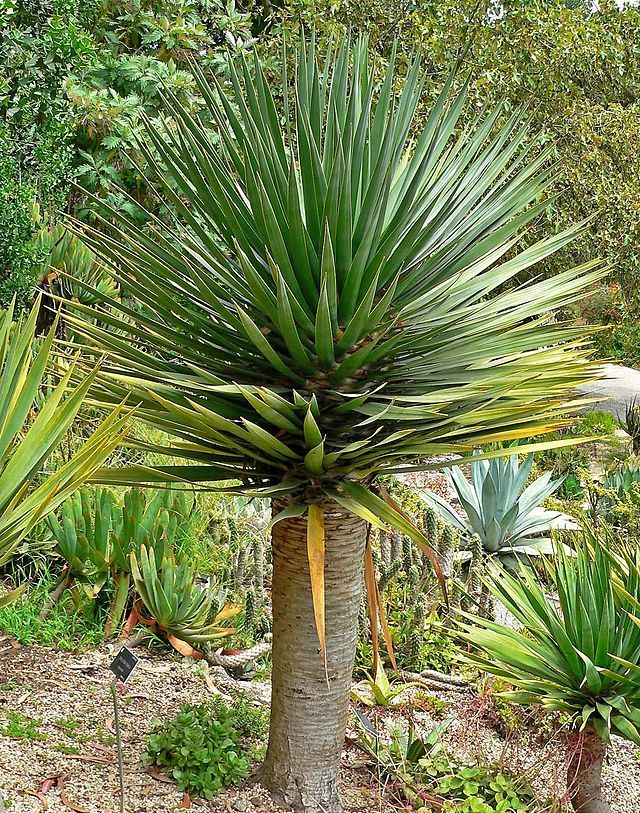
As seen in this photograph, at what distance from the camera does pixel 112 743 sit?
9.90 feet

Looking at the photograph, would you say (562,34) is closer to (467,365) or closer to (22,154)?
(22,154)

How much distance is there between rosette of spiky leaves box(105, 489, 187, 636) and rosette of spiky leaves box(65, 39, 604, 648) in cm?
150

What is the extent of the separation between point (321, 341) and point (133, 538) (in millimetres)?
2112

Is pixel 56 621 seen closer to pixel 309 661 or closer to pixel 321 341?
pixel 309 661

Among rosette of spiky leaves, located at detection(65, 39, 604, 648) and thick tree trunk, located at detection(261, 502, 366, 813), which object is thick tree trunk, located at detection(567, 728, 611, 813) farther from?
rosette of spiky leaves, located at detection(65, 39, 604, 648)

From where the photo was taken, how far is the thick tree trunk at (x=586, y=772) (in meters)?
2.96

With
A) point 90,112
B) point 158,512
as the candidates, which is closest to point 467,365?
point 158,512

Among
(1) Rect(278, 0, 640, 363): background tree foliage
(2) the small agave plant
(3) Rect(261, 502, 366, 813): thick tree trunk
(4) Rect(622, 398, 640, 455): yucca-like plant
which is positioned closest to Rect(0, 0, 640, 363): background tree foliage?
(1) Rect(278, 0, 640, 363): background tree foliage

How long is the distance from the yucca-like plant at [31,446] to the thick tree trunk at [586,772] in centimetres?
207

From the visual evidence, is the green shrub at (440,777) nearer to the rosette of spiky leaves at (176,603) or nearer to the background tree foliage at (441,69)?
the rosette of spiky leaves at (176,603)

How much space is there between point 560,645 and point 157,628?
1.90 meters

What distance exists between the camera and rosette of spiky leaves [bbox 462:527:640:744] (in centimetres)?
284

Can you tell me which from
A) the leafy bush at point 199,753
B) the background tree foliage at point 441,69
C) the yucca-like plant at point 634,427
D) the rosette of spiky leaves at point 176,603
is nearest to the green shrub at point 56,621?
the rosette of spiky leaves at point 176,603

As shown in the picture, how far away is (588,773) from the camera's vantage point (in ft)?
9.97
